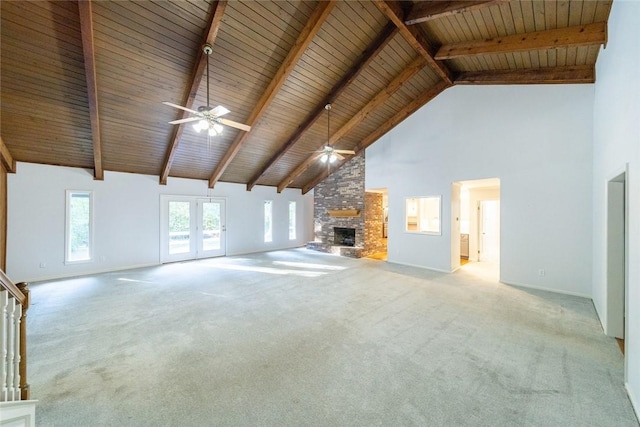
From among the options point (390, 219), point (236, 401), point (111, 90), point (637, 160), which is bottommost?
point (236, 401)

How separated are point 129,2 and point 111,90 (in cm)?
162

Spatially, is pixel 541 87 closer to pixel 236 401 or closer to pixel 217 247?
pixel 236 401

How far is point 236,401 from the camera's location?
2.10 m

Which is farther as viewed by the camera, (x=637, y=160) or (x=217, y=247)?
(x=217, y=247)

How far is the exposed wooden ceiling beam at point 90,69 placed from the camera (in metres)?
3.18

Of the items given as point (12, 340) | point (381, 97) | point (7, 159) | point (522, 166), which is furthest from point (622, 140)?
point (7, 159)

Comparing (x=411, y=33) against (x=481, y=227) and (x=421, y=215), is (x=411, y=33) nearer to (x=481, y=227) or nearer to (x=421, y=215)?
(x=421, y=215)

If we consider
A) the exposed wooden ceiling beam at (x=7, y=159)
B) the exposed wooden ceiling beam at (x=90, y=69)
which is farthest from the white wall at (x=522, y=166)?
the exposed wooden ceiling beam at (x=7, y=159)

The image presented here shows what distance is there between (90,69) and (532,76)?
7.55 meters

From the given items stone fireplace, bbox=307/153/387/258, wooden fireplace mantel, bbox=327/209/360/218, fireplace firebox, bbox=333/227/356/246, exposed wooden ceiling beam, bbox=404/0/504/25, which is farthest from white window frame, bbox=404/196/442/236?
exposed wooden ceiling beam, bbox=404/0/504/25

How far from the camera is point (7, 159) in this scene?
500cm

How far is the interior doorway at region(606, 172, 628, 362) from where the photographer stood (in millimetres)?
3189

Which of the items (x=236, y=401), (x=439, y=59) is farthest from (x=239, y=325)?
(x=439, y=59)

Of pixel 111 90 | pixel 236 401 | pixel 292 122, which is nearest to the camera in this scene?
pixel 236 401
